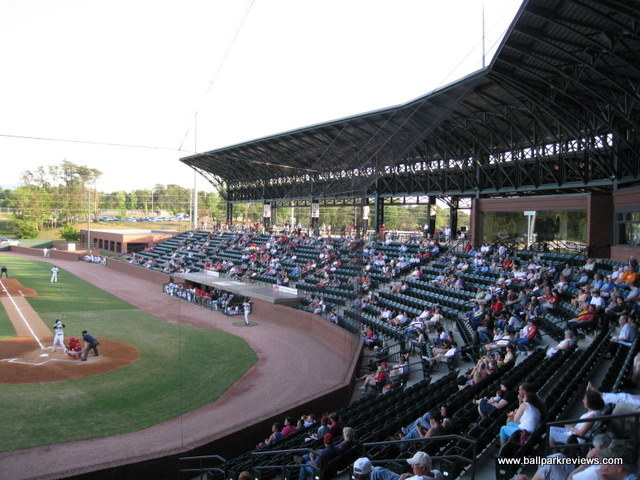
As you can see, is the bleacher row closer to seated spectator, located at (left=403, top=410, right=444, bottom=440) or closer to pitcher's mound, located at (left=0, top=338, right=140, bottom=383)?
seated spectator, located at (left=403, top=410, right=444, bottom=440)

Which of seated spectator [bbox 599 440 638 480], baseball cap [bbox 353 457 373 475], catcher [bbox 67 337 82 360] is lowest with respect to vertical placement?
catcher [bbox 67 337 82 360]

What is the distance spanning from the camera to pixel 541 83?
1833cm

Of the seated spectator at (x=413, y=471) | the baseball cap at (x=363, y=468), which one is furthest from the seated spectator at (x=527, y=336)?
the baseball cap at (x=363, y=468)

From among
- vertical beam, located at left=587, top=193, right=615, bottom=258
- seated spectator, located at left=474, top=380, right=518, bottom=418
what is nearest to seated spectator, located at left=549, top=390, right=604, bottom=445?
seated spectator, located at left=474, top=380, right=518, bottom=418

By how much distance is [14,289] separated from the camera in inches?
1144

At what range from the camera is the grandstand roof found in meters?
13.8

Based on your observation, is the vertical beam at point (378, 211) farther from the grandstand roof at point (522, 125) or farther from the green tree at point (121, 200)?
the green tree at point (121, 200)

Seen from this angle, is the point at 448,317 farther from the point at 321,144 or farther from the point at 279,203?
the point at 279,203

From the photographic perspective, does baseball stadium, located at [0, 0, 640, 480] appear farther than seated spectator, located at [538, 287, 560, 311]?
No

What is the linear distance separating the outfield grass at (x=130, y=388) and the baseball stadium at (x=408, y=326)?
9 cm

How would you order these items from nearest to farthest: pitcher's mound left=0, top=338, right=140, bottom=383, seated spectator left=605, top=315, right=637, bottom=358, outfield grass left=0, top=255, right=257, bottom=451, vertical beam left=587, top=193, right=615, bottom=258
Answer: seated spectator left=605, top=315, right=637, bottom=358 → outfield grass left=0, top=255, right=257, bottom=451 → pitcher's mound left=0, top=338, right=140, bottom=383 → vertical beam left=587, top=193, right=615, bottom=258

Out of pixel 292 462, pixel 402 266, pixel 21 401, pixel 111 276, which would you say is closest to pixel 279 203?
pixel 111 276

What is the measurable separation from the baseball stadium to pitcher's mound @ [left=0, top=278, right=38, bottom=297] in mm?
202

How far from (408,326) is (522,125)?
46.8 ft
